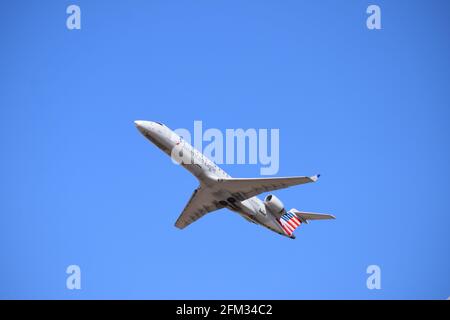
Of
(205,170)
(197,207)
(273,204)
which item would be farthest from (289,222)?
(205,170)

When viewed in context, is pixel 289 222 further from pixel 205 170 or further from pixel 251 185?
pixel 205 170

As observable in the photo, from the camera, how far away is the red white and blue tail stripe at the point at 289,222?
32.3 m

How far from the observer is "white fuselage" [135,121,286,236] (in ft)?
91.2

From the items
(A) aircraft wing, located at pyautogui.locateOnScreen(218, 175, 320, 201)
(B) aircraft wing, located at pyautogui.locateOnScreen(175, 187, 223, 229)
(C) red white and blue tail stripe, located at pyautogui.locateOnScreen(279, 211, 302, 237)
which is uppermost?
(A) aircraft wing, located at pyautogui.locateOnScreen(218, 175, 320, 201)

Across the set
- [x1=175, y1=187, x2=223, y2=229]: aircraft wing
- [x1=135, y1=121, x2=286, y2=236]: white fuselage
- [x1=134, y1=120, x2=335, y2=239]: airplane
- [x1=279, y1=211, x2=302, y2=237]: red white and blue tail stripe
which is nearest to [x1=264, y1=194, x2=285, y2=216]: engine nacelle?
[x1=134, y1=120, x2=335, y2=239]: airplane

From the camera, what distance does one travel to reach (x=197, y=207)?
3192 centimetres

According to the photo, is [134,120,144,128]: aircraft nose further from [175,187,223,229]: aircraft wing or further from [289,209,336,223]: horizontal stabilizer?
[289,209,336,223]: horizontal stabilizer

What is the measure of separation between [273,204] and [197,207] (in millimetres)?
4594
